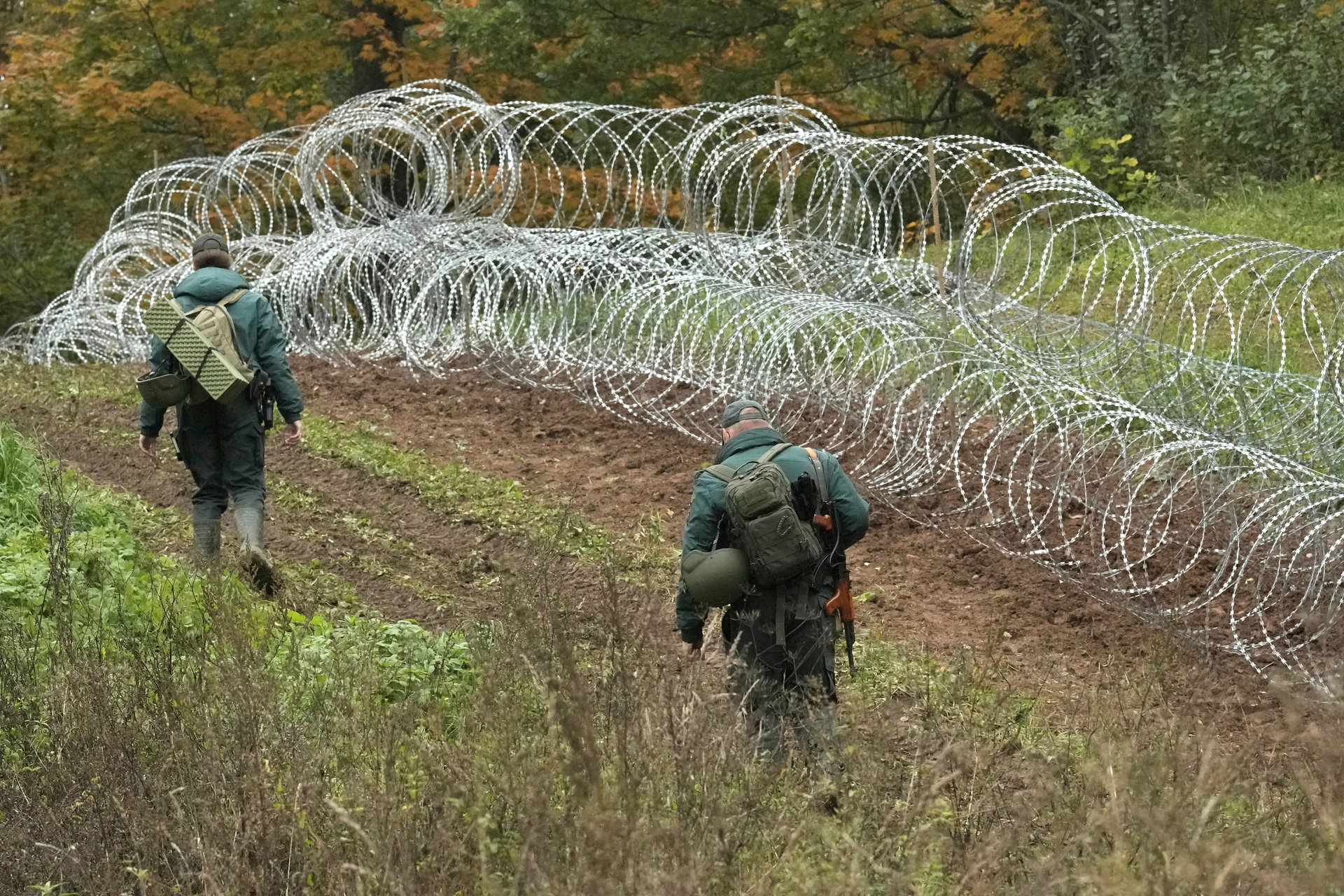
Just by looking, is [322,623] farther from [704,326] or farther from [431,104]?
[431,104]

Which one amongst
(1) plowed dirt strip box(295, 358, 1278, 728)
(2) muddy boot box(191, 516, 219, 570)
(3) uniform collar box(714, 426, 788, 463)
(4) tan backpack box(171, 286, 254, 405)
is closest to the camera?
(3) uniform collar box(714, 426, 788, 463)

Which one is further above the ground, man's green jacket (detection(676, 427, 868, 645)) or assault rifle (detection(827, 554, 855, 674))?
man's green jacket (detection(676, 427, 868, 645))

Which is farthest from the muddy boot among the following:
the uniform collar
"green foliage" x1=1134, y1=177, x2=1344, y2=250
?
"green foliage" x1=1134, y1=177, x2=1344, y2=250

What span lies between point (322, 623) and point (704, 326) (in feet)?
16.6

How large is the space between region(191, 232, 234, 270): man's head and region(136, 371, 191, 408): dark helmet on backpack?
745 mm

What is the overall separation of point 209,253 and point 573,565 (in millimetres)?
2633

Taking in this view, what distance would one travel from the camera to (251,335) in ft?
26.9

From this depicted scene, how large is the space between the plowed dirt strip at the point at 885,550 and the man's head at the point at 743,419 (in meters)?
1.15

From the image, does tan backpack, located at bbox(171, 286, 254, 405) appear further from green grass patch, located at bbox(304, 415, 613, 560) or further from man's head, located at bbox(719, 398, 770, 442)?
man's head, located at bbox(719, 398, 770, 442)

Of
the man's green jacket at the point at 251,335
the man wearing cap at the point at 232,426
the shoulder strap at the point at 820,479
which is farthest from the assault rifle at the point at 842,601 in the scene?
the man's green jacket at the point at 251,335

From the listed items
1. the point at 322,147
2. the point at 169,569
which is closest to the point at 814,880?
the point at 169,569

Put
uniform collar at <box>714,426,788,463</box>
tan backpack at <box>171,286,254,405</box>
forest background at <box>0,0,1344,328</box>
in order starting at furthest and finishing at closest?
forest background at <box>0,0,1344,328</box> → tan backpack at <box>171,286,254,405</box> → uniform collar at <box>714,426,788,463</box>

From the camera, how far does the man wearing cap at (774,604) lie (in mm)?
5719

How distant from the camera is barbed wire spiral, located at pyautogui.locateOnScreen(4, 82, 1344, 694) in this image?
8.37m
